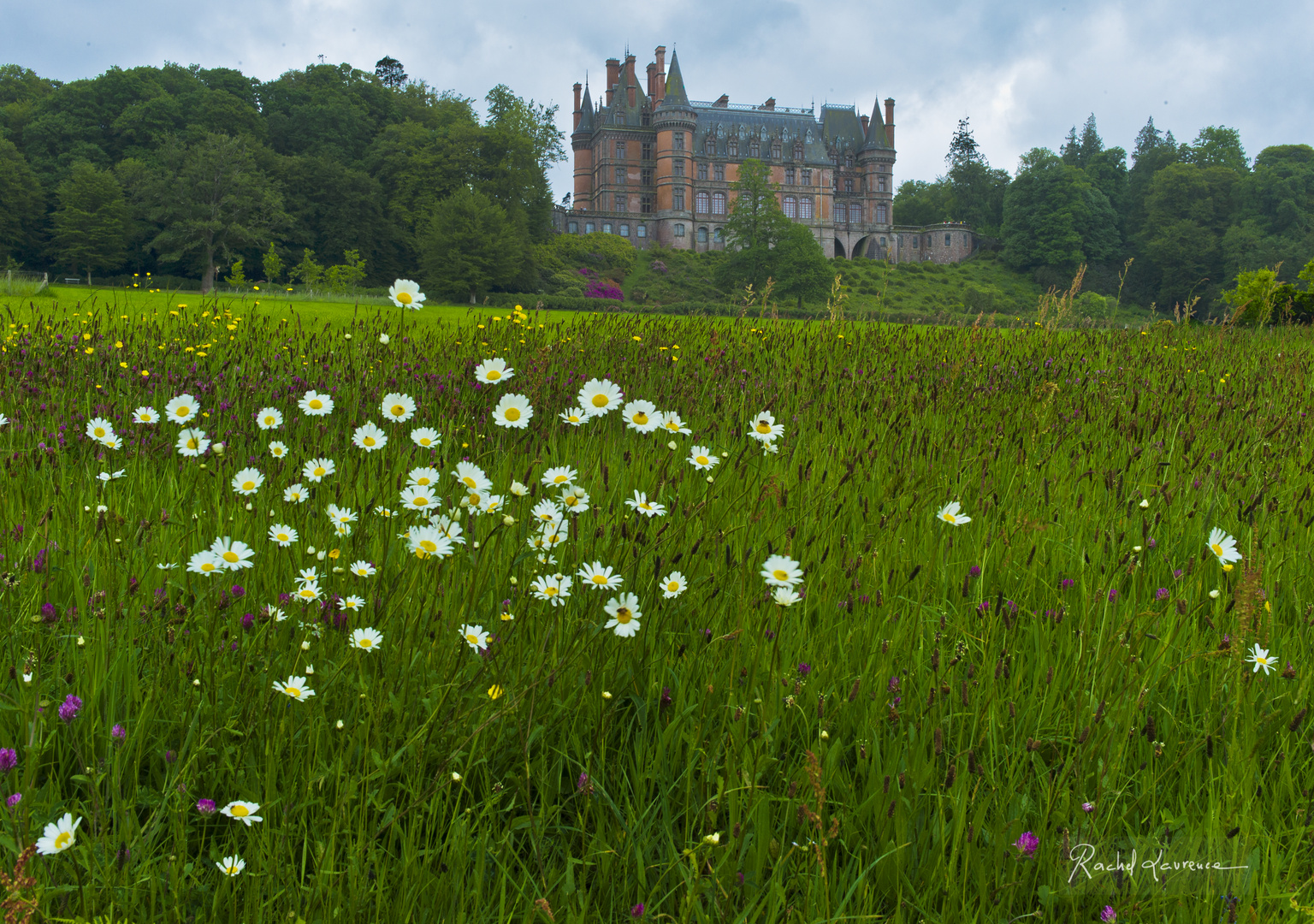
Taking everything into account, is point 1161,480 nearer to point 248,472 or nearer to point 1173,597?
point 1173,597

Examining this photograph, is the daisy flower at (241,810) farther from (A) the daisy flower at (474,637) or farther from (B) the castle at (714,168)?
(B) the castle at (714,168)

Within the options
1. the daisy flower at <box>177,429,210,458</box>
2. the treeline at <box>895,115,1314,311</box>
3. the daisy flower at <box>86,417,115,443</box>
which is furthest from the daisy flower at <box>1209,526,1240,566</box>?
the treeline at <box>895,115,1314,311</box>

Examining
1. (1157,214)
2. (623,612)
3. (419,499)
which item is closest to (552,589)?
(623,612)

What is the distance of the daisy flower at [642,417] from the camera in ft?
7.25

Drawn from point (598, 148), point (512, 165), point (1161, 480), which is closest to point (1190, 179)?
point (598, 148)

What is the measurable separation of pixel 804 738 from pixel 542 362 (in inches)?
61.3

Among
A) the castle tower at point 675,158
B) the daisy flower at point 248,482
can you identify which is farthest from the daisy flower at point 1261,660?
the castle tower at point 675,158

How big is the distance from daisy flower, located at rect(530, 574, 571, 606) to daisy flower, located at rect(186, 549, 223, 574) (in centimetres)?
64

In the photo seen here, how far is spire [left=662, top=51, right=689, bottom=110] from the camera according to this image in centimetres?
8212

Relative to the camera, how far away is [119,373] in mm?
4645

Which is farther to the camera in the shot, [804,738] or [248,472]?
[248,472]

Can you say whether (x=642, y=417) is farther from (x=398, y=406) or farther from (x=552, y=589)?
(x=552, y=589)

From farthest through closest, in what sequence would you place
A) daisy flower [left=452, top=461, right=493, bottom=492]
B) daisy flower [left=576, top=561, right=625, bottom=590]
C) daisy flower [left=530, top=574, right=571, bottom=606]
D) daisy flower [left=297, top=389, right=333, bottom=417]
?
daisy flower [left=297, top=389, right=333, bottom=417] < daisy flower [left=452, top=461, right=493, bottom=492] < daisy flower [left=576, top=561, right=625, bottom=590] < daisy flower [left=530, top=574, right=571, bottom=606]

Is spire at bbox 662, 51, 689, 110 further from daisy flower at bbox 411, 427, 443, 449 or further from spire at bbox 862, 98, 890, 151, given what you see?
daisy flower at bbox 411, 427, 443, 449
